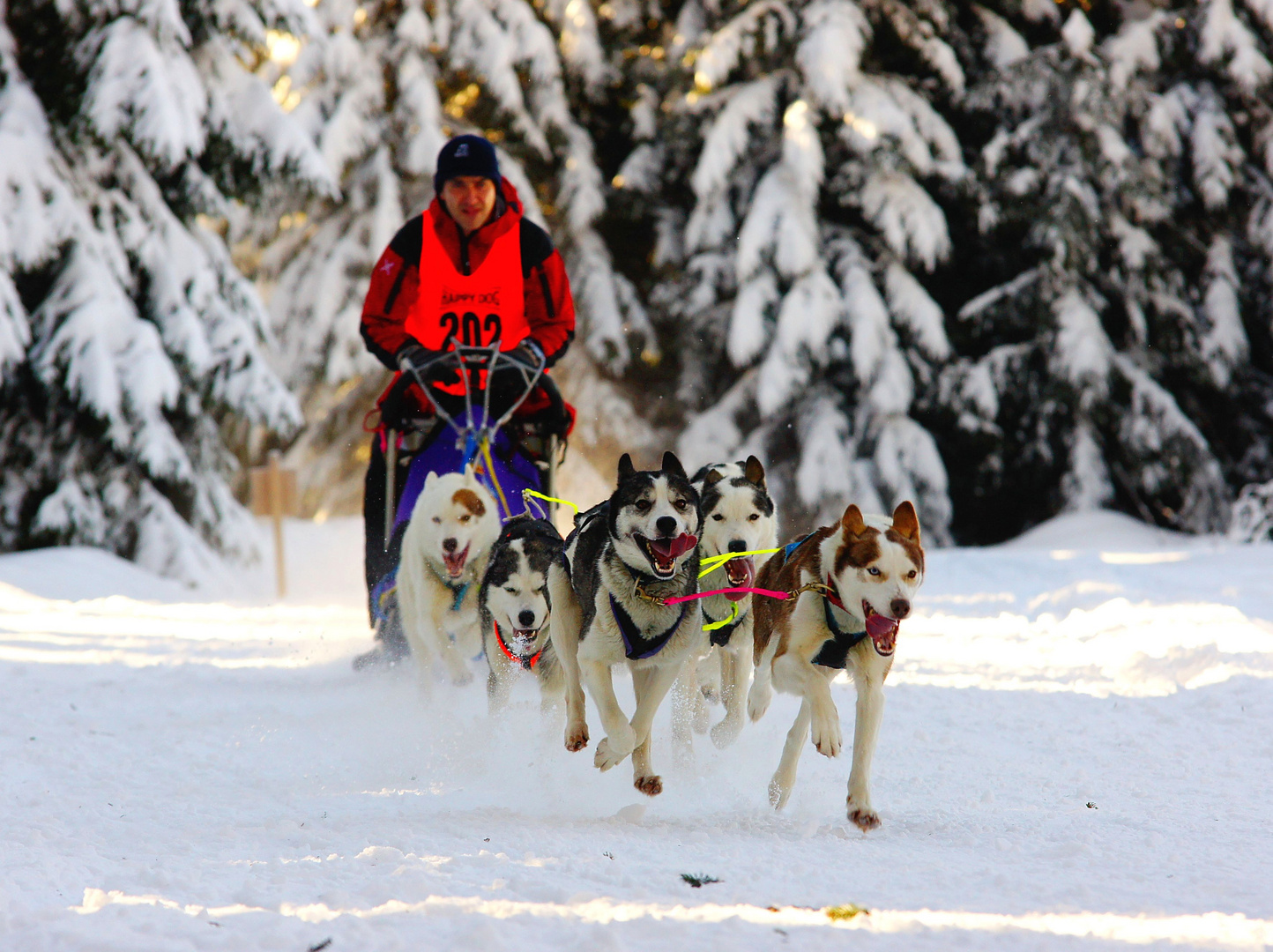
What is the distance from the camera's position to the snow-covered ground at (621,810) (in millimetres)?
2154

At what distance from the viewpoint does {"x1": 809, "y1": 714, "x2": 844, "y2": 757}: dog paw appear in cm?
302

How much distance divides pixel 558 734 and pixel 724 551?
909mm

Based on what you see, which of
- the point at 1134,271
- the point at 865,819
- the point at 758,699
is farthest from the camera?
the point at 1134,271

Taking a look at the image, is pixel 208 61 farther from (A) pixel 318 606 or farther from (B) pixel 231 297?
(A) pixel 318 606

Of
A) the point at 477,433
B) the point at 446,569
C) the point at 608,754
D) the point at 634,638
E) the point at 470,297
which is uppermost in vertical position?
the point at 470,297

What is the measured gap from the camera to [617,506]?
328cm

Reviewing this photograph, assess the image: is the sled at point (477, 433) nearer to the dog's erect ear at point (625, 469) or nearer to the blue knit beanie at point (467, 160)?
the blue knit beanie at point (467, 160)

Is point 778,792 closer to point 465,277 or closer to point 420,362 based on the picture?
point 420,362

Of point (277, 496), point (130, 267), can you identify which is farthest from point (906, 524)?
point (130, 267)

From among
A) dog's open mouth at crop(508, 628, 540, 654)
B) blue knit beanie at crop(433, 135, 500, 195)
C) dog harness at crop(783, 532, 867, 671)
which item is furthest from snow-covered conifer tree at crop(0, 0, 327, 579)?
dog harness at crop(783, 532, 867, 671)

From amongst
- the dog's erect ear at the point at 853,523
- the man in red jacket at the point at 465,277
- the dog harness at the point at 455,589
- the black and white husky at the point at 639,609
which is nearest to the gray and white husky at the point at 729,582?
the black and white husky at the point at 639,609

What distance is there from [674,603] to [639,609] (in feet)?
0.37

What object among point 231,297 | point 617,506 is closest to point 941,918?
point 617,506

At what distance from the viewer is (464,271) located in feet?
15.3
